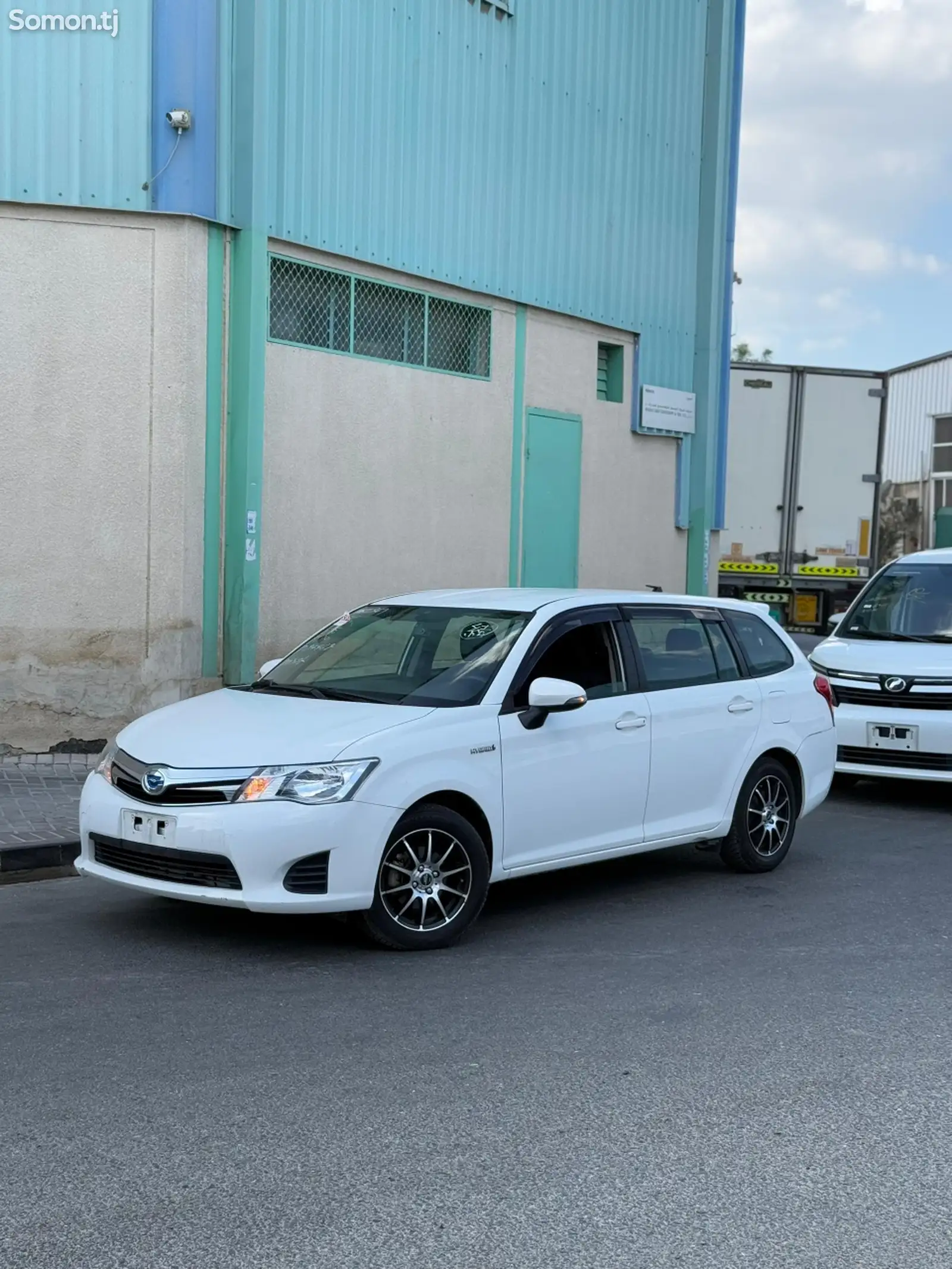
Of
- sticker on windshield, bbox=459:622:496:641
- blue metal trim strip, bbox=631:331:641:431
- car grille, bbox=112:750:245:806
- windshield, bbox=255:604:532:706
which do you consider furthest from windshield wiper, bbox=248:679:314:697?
blue metal trim strip, bbox=631:331:641:431

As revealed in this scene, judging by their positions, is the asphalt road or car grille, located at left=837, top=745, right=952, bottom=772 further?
car grille, located at left=837, top=745, right=952, bottom=772

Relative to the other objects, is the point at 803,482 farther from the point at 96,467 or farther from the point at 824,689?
the point at 824,689

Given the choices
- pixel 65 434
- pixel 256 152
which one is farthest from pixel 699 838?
pixel 256 152

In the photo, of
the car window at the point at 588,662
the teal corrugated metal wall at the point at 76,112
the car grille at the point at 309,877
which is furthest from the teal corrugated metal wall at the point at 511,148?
the car grille at the point at 309,877

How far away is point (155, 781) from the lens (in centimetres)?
626

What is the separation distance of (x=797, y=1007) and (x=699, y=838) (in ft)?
7.44

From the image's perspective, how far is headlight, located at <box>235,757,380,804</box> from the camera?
609 centimetres

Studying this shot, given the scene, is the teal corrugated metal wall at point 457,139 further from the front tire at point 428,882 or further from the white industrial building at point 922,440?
the white industrial building at point 922,440

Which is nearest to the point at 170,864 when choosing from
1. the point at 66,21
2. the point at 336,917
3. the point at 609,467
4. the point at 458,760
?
the point at 336,917

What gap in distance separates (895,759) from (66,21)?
27.8ft

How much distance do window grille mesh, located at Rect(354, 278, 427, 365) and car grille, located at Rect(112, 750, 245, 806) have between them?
7666 mm

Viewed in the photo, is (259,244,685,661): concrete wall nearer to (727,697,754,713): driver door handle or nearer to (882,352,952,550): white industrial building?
(727,697,754,713): driver door handle

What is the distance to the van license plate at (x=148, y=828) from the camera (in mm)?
6168

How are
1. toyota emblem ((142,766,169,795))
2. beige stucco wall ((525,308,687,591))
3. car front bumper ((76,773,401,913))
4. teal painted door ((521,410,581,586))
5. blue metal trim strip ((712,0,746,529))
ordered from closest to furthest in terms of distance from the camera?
car front bumper ((76,773,401,913)) → toyota emblem ((142,766,169,795)) → teal painted door ((521,410,581,586)) → beige stucco wall ((525,308,687,591)) → blue metal trim strip ((712,0,746,529))
